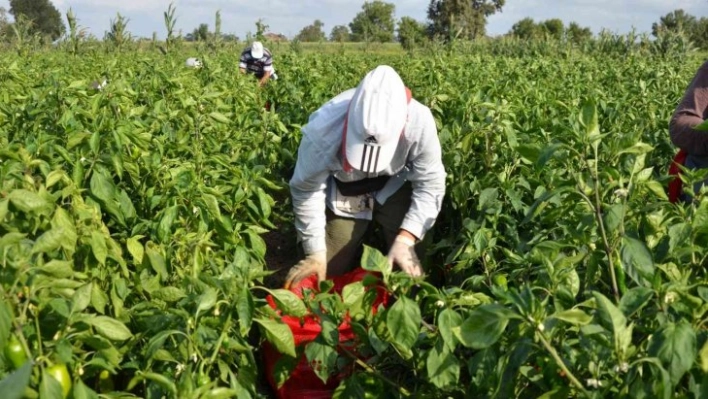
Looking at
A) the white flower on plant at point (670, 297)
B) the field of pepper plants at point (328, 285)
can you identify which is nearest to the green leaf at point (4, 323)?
the field of pepper plants at point (328, 285)

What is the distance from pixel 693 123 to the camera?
119 inches

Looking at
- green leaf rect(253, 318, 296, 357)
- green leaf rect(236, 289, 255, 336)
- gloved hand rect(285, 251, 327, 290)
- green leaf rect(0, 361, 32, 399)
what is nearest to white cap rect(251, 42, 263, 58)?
gloved hand rect(285, 251, 327, 290)

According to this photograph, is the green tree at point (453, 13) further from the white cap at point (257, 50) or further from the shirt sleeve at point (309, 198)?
the shirt sleeve at point (309, 198)

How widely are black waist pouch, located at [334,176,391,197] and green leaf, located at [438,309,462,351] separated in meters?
1.65

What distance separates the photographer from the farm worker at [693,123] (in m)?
3.05

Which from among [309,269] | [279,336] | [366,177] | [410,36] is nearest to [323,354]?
[279,336]

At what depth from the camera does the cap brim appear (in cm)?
261

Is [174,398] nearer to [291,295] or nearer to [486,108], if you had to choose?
[291,295]

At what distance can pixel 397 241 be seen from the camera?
10.1 ft

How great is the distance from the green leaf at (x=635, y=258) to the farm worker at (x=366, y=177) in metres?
1.16

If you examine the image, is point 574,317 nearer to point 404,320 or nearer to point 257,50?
point 404,320

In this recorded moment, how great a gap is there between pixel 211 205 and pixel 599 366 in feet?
4.55

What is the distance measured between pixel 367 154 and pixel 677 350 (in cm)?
151

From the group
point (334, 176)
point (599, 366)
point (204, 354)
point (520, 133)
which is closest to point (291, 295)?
point (204, 354)
